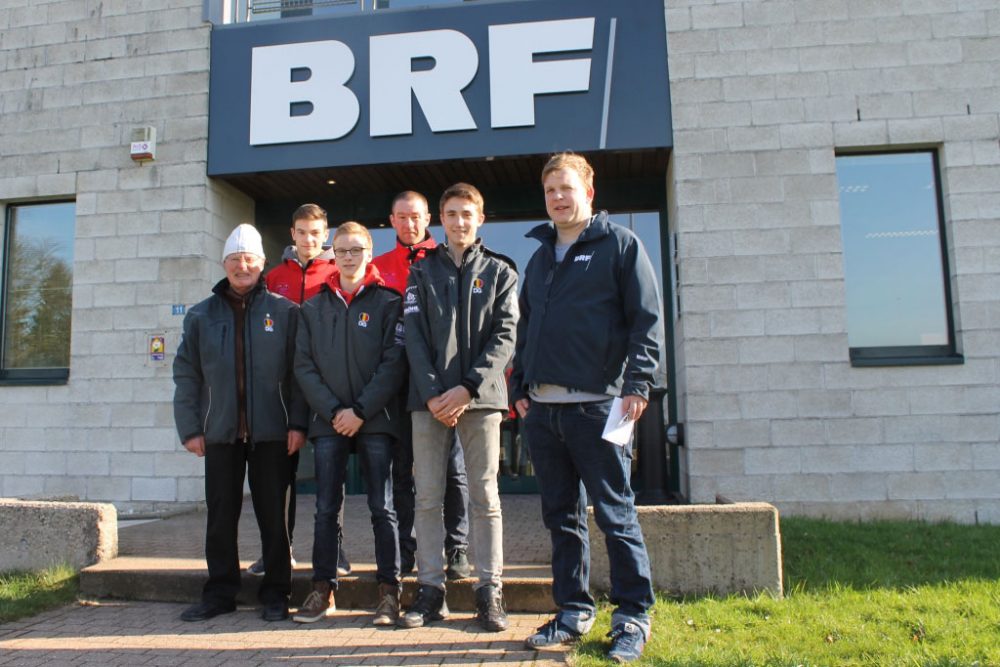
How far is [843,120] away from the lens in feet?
21.6

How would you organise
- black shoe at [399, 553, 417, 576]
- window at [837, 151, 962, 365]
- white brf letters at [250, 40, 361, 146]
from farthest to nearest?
white brf letters at [250, 40, 361, 146] < window at [837, 151, 962, 365] < black shoe at [399, 553, 417, 576]

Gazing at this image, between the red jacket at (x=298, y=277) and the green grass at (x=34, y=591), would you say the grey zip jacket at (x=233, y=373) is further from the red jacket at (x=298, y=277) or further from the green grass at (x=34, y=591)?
the green grass at (x=34, y=591)

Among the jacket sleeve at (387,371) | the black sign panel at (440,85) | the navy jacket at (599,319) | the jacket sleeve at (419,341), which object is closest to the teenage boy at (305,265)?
the jacket sleeve at (387,371)

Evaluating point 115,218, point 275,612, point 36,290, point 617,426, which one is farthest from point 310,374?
point 36,290

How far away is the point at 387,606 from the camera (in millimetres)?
3727

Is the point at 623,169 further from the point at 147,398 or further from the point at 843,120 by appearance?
the point at 147,398

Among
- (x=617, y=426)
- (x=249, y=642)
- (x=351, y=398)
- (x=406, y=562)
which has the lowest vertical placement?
(x=249, y=642)

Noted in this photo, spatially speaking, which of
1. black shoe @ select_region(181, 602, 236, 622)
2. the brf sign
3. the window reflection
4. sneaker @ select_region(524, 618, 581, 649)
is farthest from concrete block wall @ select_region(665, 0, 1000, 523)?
black shoe @ select_region(181, 602, 236, 622)

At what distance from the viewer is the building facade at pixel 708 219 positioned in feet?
20.8

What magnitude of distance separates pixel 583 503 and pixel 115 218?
20.1 ft

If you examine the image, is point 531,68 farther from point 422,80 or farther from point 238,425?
point 238,425

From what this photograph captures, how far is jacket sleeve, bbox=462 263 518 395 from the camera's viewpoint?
3.54m

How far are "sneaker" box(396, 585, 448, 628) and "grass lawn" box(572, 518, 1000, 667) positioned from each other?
78 centimetres

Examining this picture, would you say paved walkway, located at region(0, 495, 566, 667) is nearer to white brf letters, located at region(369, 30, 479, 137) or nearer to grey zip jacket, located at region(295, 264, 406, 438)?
grey zip jacket, located at region(295, 264, 406, 438)
